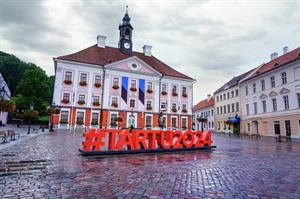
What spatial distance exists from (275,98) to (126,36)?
28.1m

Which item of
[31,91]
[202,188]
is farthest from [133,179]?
[31,91]

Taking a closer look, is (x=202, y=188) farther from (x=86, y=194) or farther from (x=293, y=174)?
(x=293, y=174)

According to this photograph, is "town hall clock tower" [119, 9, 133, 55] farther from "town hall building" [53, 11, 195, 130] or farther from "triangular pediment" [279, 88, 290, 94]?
"triangular pediment" [279, 88, 290, 94]

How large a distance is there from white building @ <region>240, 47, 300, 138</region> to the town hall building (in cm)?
1056

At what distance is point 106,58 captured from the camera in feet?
120

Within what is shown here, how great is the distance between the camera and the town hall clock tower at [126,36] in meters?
40.0

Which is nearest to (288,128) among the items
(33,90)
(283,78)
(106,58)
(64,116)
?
(283,78)

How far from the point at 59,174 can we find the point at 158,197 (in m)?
2.91

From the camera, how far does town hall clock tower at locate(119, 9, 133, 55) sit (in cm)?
4005

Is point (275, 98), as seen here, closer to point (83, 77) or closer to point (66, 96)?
point (83, 77)

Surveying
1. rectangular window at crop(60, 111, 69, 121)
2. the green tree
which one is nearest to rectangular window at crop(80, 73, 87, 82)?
rectangular window at crop(60, 111, 69, 121)

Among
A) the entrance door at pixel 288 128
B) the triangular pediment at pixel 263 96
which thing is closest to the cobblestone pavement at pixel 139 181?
the entrance door at pixel 288 128

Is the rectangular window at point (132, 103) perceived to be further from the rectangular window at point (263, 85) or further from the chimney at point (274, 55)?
the chimney at point (274, 55)

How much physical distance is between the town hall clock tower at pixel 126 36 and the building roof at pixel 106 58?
115 centimetres
